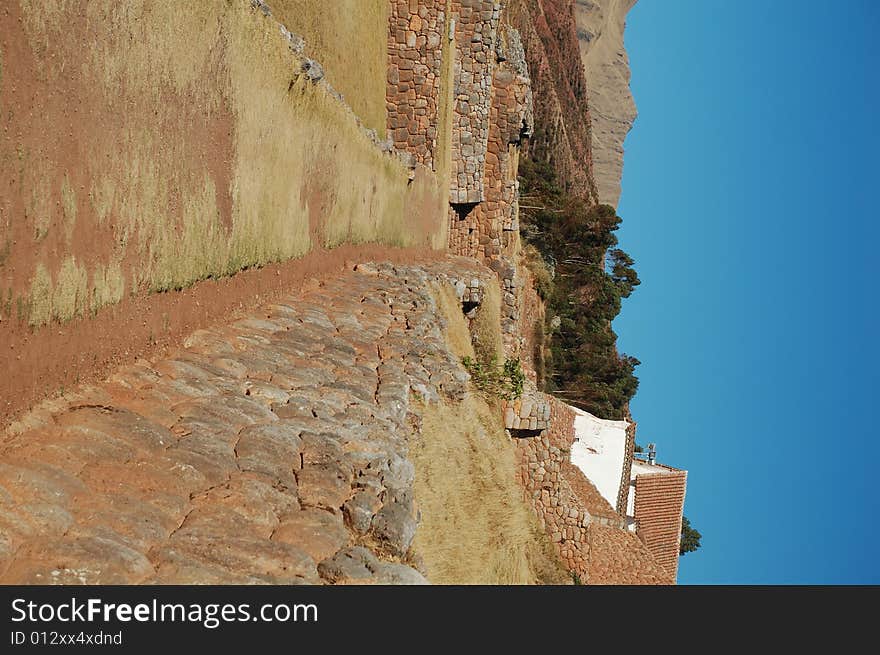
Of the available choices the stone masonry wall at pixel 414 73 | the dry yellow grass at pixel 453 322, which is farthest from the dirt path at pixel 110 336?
the stone masonry wall at pixel 414 73

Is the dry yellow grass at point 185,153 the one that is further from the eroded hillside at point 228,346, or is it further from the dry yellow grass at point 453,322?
the dry yellow grass at point 453,322

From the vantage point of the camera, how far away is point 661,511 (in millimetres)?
39031

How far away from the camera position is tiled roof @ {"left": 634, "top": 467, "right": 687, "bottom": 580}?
37438 mm

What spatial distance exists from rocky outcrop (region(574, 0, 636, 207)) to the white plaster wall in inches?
3037

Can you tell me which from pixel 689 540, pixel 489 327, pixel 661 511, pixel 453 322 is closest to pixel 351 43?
pixel 453 322

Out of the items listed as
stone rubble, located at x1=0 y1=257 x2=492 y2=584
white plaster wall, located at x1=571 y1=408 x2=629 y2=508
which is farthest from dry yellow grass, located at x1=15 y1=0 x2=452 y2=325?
white plaster wall, located at x1=571 y1=408 x2=629 y2=508

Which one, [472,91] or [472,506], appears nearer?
[472,506]

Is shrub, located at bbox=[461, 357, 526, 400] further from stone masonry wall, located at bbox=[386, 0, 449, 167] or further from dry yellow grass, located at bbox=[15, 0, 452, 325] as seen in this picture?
stone masonry wall, located at bbox=[386, 0, 449, 167]

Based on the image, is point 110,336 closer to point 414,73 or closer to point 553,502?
point 553,502

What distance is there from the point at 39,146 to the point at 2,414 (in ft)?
5.52

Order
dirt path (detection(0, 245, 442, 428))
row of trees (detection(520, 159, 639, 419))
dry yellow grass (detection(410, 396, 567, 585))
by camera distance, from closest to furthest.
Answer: dirt path (detection(0, 245, 442, 428)), dry yellow grass (detection(410, 396, 567, 585)), row of trees (detection(520, 159, 639, 419))

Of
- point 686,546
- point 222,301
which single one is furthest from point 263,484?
point 686,546

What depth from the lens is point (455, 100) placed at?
2620 centimetres

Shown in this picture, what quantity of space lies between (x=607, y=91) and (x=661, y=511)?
277 feet
